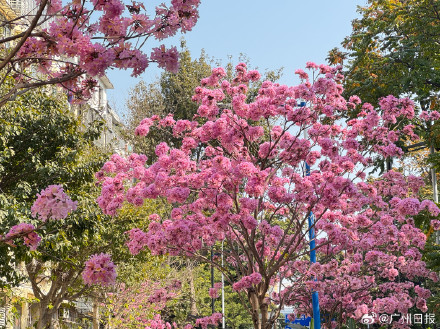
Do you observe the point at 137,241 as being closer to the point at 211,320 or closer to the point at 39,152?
the point at 211,320

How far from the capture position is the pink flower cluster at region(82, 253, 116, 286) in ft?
17.6

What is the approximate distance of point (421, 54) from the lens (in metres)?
20.1

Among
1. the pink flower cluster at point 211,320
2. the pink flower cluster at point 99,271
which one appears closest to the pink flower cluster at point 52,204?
the pink flower cluster at point 99,271

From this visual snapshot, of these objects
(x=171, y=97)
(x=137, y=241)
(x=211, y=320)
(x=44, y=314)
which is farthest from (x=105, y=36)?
(x=171, y=97)

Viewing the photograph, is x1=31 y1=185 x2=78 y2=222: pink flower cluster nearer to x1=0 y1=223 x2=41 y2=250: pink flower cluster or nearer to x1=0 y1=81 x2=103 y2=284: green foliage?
x1=0 y1=223 x2=41 y2=250: pink flower cluster

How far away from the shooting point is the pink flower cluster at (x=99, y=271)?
5.36 metres

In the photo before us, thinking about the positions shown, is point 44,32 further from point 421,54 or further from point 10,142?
point 421,54

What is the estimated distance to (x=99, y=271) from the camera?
5387 mm

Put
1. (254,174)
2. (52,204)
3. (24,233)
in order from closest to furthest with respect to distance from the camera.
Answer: (52,204) < (24,233) < (254,174)

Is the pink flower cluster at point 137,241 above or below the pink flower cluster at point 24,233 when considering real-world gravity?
above

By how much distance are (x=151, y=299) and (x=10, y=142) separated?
5.25 m

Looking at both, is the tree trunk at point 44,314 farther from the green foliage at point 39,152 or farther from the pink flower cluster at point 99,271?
the pink flower cluster at point 99,271

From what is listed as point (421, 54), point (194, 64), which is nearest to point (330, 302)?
point (421, 54)

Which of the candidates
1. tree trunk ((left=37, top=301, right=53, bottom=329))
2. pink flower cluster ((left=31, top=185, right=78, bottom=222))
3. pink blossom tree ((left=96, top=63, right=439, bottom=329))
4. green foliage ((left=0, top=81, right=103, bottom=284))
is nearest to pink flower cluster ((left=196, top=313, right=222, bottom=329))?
pink blossom tree ((left=96, top=63, right=439, bottom=329))
